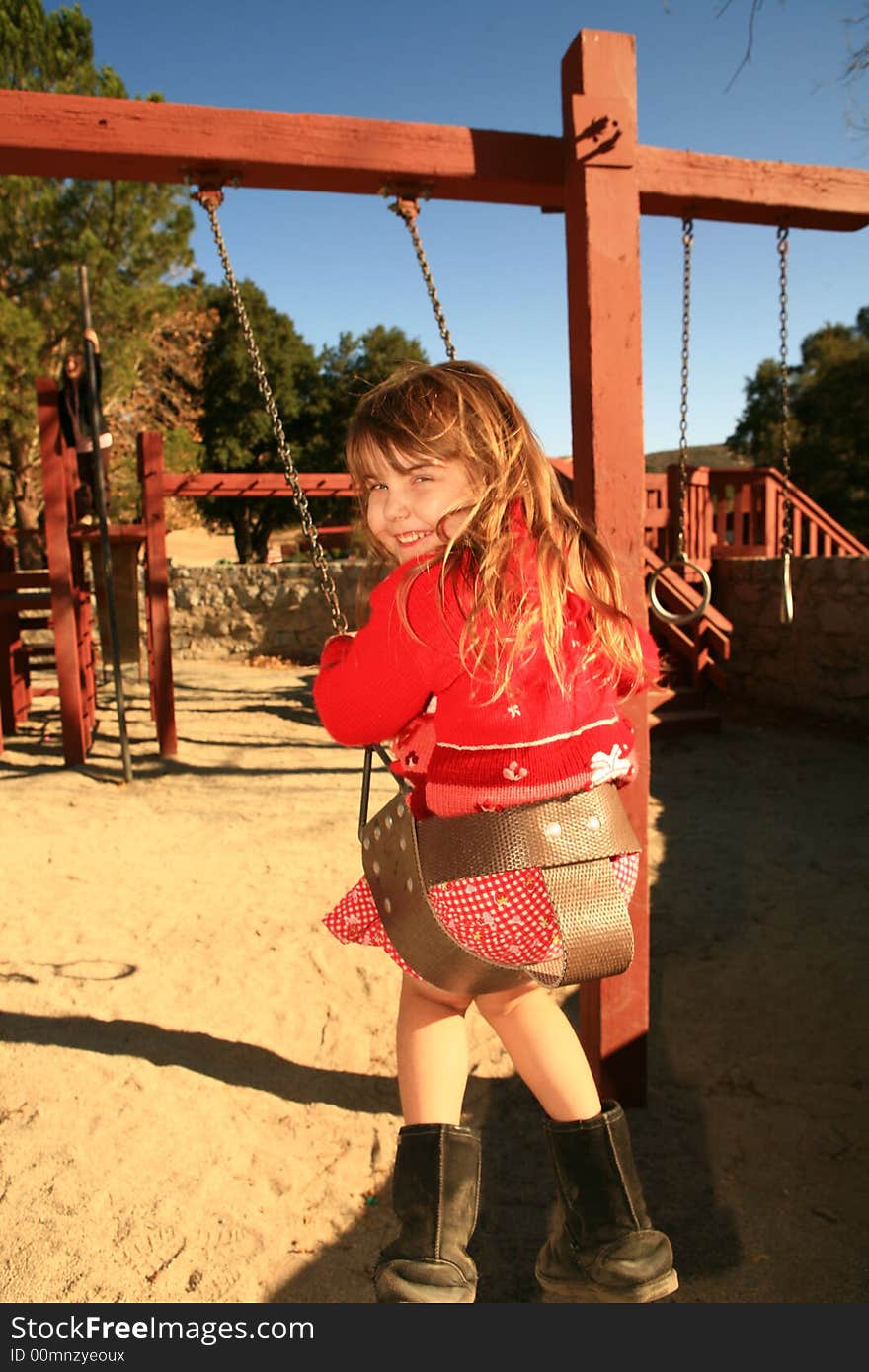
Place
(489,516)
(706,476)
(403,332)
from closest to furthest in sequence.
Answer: (489,516) → (706,476) → (403,332)

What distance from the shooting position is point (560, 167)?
7.54ft

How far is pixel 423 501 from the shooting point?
1.43 meters

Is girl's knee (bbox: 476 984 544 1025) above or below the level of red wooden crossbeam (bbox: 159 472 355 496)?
below

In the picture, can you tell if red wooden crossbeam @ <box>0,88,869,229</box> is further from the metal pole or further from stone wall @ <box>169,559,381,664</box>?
stone wall @ <box>169,559,381,664</box>

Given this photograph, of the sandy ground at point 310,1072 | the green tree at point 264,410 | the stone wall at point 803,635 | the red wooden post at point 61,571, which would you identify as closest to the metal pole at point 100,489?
the red wooden post at point 61,571

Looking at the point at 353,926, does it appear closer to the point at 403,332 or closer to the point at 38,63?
the point at 38,63

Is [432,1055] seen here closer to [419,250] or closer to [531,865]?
[531,865]

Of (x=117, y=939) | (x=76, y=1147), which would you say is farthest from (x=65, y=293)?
(x=76, y=1147)

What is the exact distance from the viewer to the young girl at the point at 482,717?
1354mm

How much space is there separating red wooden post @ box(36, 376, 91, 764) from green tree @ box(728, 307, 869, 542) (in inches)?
658

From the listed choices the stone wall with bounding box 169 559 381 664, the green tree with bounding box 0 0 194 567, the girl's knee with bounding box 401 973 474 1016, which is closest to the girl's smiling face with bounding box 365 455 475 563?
the girl's knee with bounding box 401 973 474 1016

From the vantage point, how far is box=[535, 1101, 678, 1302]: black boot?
57.9 inches

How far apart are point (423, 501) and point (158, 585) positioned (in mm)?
5613

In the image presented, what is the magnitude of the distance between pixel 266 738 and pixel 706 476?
4443 millimetres
